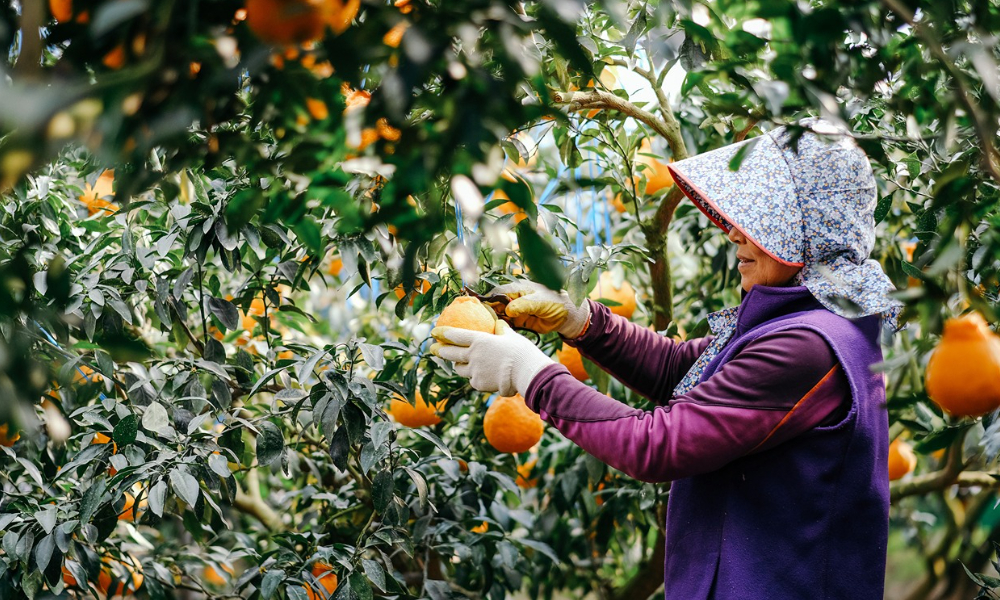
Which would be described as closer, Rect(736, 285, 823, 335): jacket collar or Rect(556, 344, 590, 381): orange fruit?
Rect(736, 285, 823, 335): jacket collar

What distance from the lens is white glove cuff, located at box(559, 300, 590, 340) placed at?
167cm

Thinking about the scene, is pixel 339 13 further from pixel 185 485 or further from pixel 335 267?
pixel 335 267

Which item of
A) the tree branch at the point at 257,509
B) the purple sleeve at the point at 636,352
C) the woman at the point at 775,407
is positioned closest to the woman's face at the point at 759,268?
the woman at the point at 775,407

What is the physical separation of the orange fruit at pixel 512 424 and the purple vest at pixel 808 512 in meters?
0.37

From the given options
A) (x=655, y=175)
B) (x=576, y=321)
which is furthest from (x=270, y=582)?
(x=655, y=175)

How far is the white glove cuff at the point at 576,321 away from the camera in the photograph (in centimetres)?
167

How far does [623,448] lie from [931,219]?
642 mm

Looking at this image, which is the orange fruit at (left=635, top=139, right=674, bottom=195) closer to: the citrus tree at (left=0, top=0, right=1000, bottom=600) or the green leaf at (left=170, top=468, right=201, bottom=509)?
the citrus tree at (left=0, top=0, right=1000, bottom=600)

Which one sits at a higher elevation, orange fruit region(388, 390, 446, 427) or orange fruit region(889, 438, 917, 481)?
orange fruit region(388, 390, 446, 427)

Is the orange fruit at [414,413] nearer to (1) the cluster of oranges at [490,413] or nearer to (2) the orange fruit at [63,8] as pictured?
(1) the cluster of oranges at [490,413]

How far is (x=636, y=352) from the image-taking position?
5.71ft

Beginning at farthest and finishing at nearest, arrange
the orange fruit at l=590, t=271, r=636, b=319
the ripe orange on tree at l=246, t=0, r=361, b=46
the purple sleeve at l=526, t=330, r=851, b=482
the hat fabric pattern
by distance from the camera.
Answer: the orange fruit at l=590, t=271, r=636, b=319, the hat fabric pattern, the purple sleeve at l=526, t=330, r=851, b=482, the ripe orange on tree at l=246, t=0, r=361, b=46

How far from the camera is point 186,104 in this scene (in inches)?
25.3

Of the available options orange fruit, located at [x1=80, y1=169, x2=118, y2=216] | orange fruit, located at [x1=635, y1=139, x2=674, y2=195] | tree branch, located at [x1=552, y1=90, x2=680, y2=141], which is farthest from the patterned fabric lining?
orange fruit, located at [x1=80, y1=169, x2=118, y2=216]
